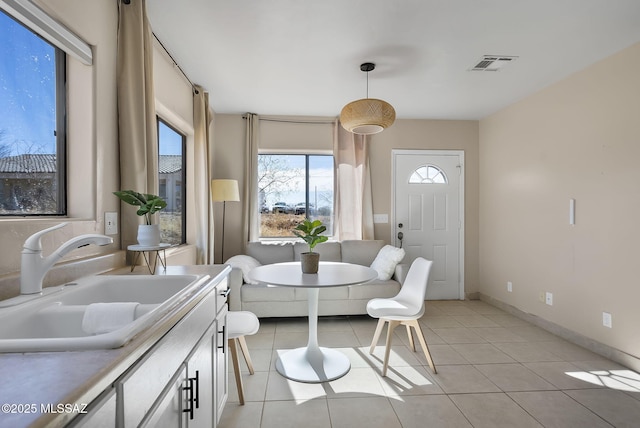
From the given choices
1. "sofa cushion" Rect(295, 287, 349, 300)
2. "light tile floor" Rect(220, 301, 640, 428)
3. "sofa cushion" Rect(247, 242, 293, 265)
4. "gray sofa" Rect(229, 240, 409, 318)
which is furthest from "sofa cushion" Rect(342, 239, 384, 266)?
"light tile floor" Rect(220, 301, 640, 428)

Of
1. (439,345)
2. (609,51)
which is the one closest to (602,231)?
(609,51)

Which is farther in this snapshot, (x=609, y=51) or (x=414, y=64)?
(x=414, y=64)

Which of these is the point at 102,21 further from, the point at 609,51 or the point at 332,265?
the point at 609,51

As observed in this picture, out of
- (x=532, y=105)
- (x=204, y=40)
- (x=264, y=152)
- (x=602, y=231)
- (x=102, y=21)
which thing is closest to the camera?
(x=102, y=21)

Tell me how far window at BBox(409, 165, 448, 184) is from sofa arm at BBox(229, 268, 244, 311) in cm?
263

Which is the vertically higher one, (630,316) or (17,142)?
(17,142)

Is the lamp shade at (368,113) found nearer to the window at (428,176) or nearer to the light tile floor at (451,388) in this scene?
the window at (428,176)

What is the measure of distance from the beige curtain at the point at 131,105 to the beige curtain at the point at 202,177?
4.40 feet

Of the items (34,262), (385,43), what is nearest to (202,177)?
(385,43)

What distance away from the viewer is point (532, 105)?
3383mm

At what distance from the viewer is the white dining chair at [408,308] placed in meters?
2.32

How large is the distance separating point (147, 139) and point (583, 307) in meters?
3.78

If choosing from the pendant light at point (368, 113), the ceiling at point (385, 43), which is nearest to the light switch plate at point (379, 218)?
the ceiling at point (385, 43)

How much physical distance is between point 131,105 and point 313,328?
6.45 ft
